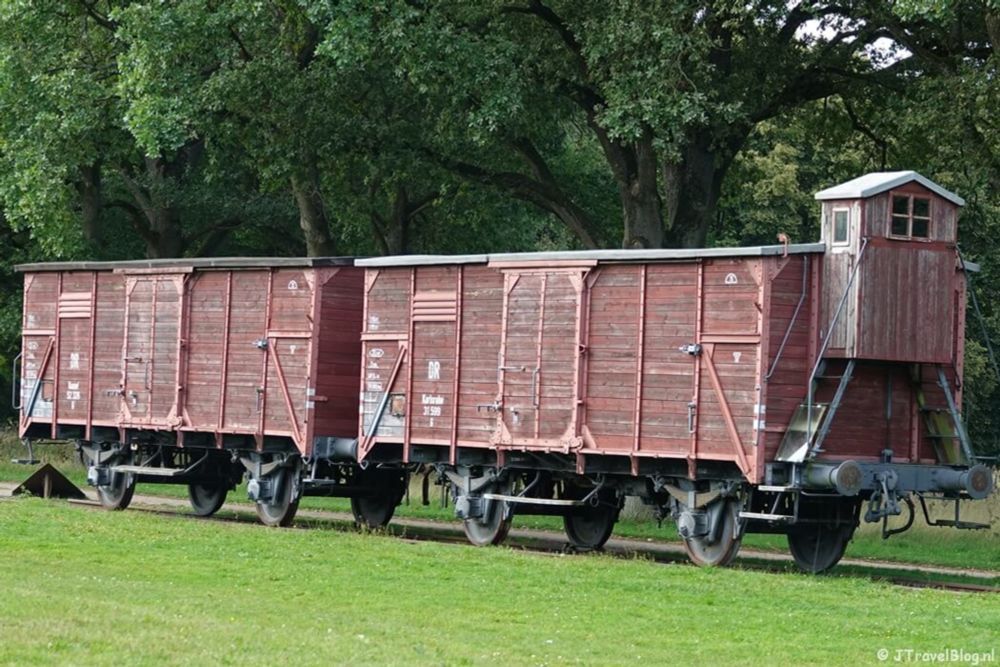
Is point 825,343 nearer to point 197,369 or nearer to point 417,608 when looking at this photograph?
point 417,608

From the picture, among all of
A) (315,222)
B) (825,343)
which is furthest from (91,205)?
(825,343)

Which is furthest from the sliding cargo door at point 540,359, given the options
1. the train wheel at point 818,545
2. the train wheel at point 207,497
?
the train wheel at point 207,497

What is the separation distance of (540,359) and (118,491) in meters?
10.3

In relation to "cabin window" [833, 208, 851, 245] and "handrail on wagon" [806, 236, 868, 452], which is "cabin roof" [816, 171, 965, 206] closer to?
"cabin window" [833, 208, 851, 245]

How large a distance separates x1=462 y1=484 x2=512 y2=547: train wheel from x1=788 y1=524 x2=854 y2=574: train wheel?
420 centimetres

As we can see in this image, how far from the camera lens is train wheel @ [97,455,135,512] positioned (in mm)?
30906

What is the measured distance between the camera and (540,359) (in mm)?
24078

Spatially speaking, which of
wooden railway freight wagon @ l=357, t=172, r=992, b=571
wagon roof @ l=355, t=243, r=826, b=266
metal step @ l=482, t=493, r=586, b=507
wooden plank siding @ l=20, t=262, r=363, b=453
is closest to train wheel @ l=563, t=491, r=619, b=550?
wooden railway freight wagon @ l=357, t=172, r=992, b=571

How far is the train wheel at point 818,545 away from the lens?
73.9 ft

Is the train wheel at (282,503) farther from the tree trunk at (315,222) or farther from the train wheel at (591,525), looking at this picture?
the tree trunk at (315,222)

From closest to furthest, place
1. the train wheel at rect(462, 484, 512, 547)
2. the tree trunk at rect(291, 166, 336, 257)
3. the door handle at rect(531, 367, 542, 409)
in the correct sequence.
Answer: the door handle at rect(531, 367, 542, 409) < the train wheel at rect(462, 484, 512, 547) < the tree trunk at rect(291, 166, 336, 257)

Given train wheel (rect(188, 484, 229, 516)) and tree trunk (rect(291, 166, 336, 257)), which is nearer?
train wheel (rect(188, 484, 229, 516))

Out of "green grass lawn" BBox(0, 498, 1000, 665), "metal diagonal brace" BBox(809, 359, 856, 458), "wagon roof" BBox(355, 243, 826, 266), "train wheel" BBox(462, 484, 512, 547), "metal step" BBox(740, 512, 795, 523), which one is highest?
"wagon roof" BBox(355, 243, 826, 266)

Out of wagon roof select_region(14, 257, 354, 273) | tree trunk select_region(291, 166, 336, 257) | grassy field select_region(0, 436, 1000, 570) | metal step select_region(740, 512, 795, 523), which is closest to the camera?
metal step select_region(740, 512, 795, 523)
